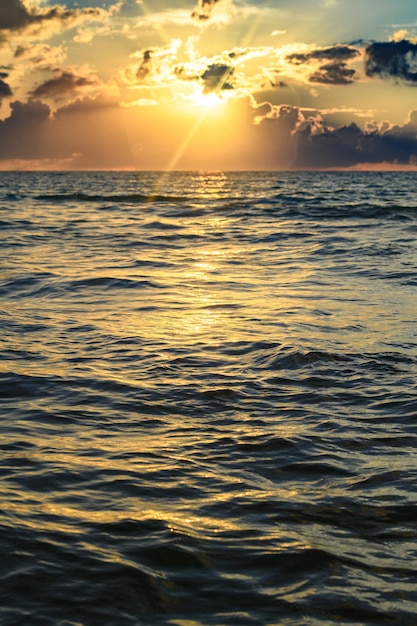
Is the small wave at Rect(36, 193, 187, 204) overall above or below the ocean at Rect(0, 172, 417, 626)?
above

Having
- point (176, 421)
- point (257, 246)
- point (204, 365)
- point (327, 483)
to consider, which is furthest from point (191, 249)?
point (327, 483)

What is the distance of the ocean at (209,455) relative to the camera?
344 cm

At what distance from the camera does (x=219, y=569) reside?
3623mm

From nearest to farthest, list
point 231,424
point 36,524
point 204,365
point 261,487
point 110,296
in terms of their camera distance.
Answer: point 36,524
point 261,487
point 231,424
point 204,365
point 110,296

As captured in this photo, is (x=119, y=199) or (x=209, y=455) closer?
(x=209, y=455)

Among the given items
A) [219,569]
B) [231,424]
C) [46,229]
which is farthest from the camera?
[46,229]

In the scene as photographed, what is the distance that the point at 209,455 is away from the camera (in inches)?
200

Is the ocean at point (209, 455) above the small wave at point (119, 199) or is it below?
below

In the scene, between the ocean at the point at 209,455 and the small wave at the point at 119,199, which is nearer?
the ocean at the point at 209,455

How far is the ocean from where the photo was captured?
11.3 feet

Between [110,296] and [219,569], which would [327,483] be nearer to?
[219,569]

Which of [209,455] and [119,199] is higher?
[119,199]

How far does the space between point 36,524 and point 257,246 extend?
16741 millimetres

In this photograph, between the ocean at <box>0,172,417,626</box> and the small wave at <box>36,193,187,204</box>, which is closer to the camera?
the ocean at <box>0,172,417,626</box>
